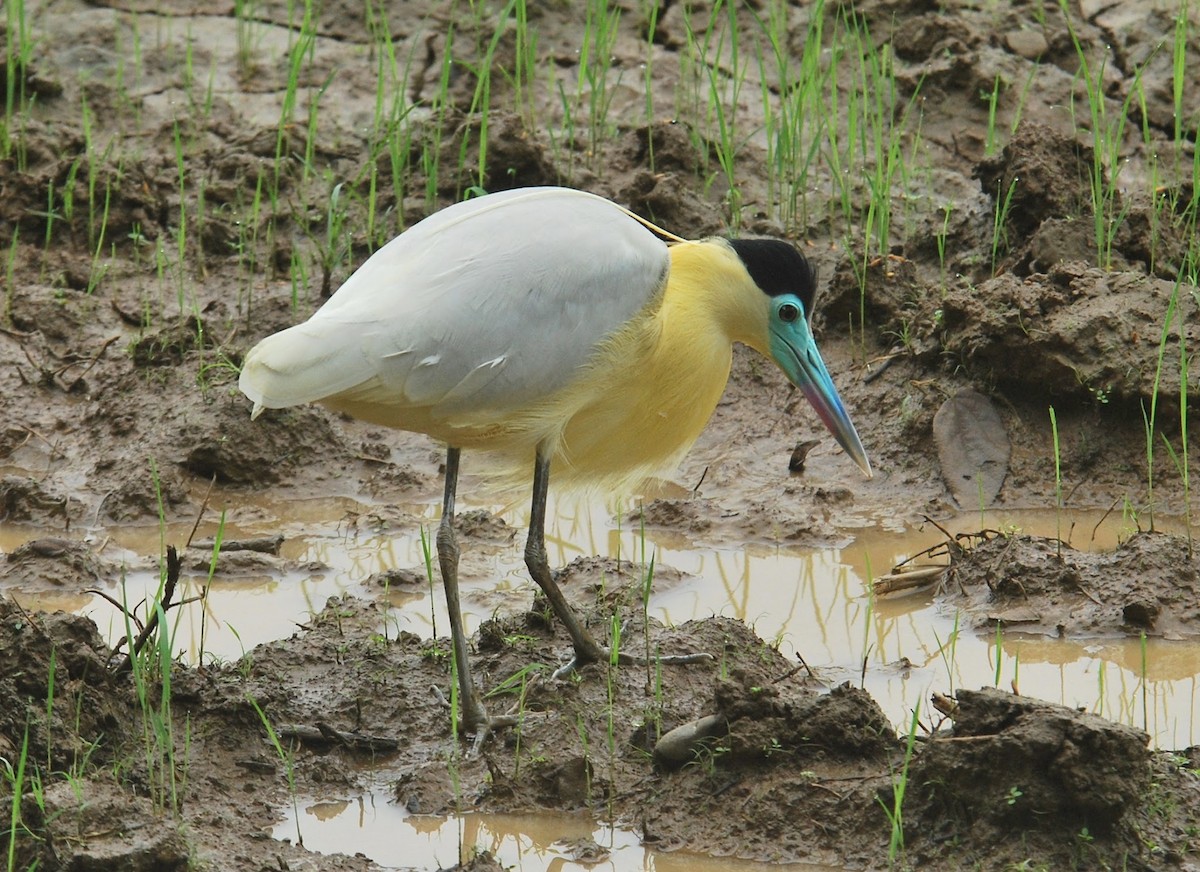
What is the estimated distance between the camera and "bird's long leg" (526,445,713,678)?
4633 millimetres

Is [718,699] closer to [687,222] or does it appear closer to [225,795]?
[225,795]

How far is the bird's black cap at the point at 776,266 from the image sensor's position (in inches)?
192

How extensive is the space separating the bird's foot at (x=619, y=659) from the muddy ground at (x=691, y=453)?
0.06m

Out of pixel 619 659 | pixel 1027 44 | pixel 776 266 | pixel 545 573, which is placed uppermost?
pixel 1027 44

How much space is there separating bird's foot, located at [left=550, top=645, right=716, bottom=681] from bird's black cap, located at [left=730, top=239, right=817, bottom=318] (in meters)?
1.14

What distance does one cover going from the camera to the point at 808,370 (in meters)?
5.04

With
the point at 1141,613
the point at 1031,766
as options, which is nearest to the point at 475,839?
the point at 1031,766

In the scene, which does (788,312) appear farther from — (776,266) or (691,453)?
(691,453)

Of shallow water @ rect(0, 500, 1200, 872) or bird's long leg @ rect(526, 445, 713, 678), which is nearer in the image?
shallow water @ rect(0, 500, 1200, 872)

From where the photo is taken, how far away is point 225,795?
12.9 feet

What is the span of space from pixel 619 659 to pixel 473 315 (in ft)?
3.46

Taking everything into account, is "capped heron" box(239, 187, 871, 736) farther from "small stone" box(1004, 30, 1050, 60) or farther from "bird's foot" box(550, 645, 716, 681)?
"small stone" box(1004, 30, 1050, 60)

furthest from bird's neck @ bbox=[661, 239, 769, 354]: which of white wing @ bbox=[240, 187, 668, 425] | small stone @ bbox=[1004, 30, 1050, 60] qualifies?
small stone @ bbox=[1004, 30, 1050, 60]

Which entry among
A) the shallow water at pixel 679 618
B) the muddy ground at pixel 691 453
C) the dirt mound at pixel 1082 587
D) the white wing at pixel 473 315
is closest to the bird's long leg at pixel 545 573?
the muddy ground at pixel 691 453
